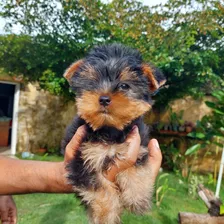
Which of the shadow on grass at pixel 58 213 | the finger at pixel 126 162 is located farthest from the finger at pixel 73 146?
the shadow on grass at pixel 58 213

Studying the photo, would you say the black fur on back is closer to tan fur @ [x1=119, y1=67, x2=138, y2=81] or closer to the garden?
tan fur @ [x1=119, y1=67, x2=138, y2=81]

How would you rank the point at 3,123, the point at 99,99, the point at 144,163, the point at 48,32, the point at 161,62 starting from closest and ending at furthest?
the point at 99,99 → the point at 144,163 → the point at 161,62 → the point at 48,32 → the point at 3,123

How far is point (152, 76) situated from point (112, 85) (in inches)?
12.8

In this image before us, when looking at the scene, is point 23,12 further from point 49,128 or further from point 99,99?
point 99,99

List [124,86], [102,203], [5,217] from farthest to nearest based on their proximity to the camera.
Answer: [5,217], [124,86], [102,203]

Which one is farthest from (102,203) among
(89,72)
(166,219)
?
(166,219)

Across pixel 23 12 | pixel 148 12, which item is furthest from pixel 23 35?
pixel 148 12

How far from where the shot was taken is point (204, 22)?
6.44 m

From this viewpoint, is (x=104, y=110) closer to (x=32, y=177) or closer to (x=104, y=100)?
(x=104, y=100)

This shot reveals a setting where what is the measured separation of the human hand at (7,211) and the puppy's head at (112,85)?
1.24m

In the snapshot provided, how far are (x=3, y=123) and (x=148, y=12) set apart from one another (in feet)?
23.1

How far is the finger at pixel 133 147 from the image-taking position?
155 centimetres

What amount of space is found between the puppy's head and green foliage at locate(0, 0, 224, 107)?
4.43m

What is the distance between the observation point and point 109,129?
1641 mm
